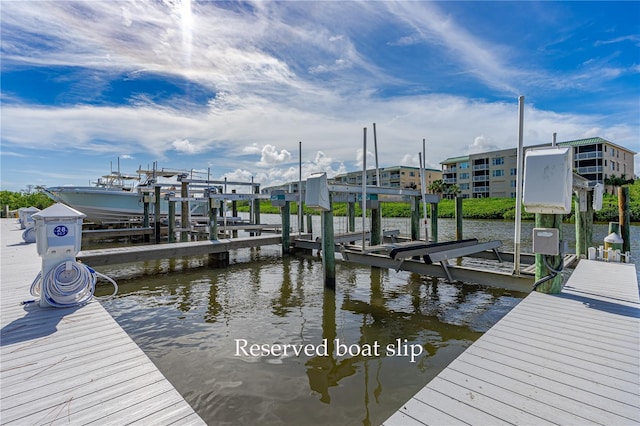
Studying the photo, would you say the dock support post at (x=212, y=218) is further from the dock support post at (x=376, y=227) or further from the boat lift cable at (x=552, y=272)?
the boat lift cable at (x=552, y=272)

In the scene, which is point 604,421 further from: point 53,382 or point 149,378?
point 53,382

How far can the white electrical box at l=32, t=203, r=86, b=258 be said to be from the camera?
5.38m

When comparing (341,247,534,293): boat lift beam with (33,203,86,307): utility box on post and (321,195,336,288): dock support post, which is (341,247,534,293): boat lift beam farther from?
(33,203,86,307): utility box on post

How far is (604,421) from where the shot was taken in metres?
2.42

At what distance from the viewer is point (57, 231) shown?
548 cm

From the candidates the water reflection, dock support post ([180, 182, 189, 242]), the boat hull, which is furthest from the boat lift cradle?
the boat hull

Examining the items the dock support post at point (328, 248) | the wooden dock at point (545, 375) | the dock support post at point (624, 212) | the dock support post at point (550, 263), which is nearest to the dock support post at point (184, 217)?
the dock support post at point (328, 248)

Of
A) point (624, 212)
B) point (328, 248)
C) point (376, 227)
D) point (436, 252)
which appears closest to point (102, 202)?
point (376, 227)

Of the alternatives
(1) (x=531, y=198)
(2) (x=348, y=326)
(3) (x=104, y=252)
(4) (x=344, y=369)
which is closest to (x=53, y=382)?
(4) (x=344, y=369)

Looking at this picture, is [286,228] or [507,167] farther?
[507,167]

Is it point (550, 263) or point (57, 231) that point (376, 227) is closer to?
point (550, 263)

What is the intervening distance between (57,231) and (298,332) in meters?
4.67

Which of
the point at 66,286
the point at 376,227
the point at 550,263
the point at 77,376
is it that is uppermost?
the point at 376,227

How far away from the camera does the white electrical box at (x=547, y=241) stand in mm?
5363
